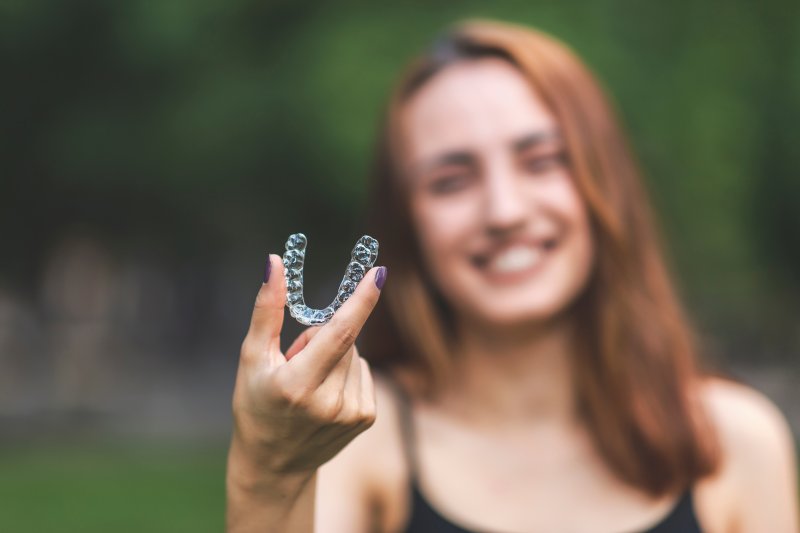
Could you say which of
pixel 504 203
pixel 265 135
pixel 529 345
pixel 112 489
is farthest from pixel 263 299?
pixel 112 489

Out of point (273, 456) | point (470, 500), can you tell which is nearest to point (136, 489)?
point (470, 500)

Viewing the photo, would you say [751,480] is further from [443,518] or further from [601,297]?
[443,518]

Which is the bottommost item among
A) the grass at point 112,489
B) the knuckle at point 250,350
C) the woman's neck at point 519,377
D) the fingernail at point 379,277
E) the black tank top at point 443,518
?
the grass at point 112,489

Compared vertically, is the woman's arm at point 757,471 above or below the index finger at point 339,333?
below

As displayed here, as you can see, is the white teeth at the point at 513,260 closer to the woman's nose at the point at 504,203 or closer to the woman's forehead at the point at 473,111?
the woman's nose at the point at 504,203

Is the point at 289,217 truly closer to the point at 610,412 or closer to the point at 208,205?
the point at 208,205

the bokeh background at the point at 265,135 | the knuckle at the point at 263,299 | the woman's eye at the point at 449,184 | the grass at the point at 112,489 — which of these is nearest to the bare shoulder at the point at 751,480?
the woman's eye at the point at 449,184

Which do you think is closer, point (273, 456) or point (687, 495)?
point (273, 456)

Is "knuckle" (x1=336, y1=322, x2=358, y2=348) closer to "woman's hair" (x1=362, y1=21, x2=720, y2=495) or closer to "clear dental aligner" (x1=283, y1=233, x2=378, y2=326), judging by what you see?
"clear dental aligner" (x1=283, y1=233, x2=378, y2=326)
